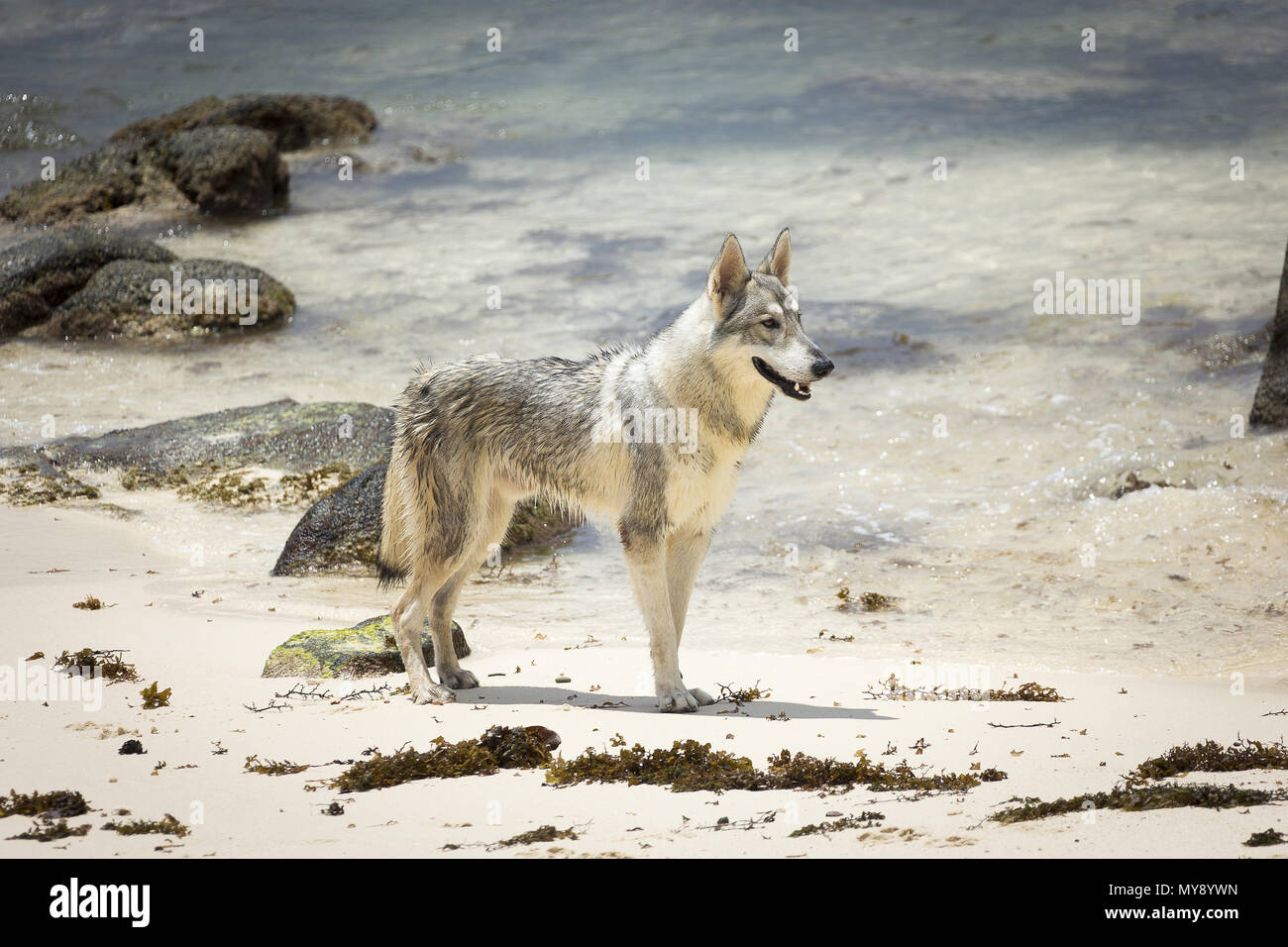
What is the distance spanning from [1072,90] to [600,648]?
29.4 metres

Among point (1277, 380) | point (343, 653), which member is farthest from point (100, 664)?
point (1277, 380)

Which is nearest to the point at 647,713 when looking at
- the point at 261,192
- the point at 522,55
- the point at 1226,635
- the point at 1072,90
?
the point at 1226,635

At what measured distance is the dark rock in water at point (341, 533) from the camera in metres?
11.7

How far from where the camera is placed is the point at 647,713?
786 cm

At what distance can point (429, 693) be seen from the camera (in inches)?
317

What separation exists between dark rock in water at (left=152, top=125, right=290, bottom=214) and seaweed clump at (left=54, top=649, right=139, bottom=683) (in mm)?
20855

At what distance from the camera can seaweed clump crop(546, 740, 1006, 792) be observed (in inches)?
250

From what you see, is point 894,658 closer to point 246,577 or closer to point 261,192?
point 246,577

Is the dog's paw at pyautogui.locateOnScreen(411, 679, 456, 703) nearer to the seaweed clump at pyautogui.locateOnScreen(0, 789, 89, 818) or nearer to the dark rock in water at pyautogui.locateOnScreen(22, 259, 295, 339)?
the seaweed clump at pyautogui.locateOnScreen(0, 789, 89, 818)

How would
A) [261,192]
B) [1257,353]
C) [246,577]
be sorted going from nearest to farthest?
1. [246,577]
2. [1257,353]
3. [261,192]

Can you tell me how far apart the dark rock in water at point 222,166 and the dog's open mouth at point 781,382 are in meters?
21.9
